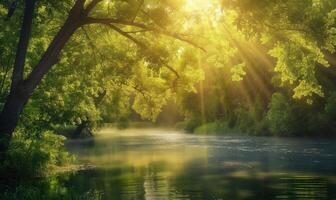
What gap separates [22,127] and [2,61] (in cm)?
428

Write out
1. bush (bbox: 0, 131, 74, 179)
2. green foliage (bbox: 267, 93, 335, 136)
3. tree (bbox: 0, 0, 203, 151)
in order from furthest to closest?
green foliage (bbox: 267, 93, 335, 136) < bush (bbox: 0, 131, 74, 179) < tree (bbox: 0, 0, 203, 151)

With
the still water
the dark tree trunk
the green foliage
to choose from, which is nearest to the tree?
the dark tree trunk

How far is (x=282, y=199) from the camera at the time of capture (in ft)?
76.2

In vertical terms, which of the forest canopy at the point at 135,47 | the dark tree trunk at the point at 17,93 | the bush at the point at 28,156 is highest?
the forest canopy at the point at 135,47

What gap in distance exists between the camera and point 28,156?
2941cm

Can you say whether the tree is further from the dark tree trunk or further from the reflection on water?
the reflection on water

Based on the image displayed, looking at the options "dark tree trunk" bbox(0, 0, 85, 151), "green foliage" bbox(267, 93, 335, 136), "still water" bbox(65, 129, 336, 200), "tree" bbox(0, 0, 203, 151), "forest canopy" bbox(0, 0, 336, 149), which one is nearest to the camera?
"tree" bbox(0, 0, 203, 151)

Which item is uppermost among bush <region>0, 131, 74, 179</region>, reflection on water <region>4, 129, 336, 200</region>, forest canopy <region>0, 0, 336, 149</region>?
forest canopy <region>0, 0, 336, 149</region>

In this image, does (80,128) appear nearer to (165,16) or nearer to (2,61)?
(2,61)

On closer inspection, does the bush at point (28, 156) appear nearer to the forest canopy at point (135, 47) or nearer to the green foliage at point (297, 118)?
the forest canopy at point (135, 47)

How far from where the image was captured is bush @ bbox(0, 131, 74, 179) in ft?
87.9

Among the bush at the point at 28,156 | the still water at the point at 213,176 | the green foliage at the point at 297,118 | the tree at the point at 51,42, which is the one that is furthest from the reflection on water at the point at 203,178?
the green foliage at the point at 297,118

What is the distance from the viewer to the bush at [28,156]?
26778 mm

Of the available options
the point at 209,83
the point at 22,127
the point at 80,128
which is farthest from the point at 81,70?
the point at 209,83
